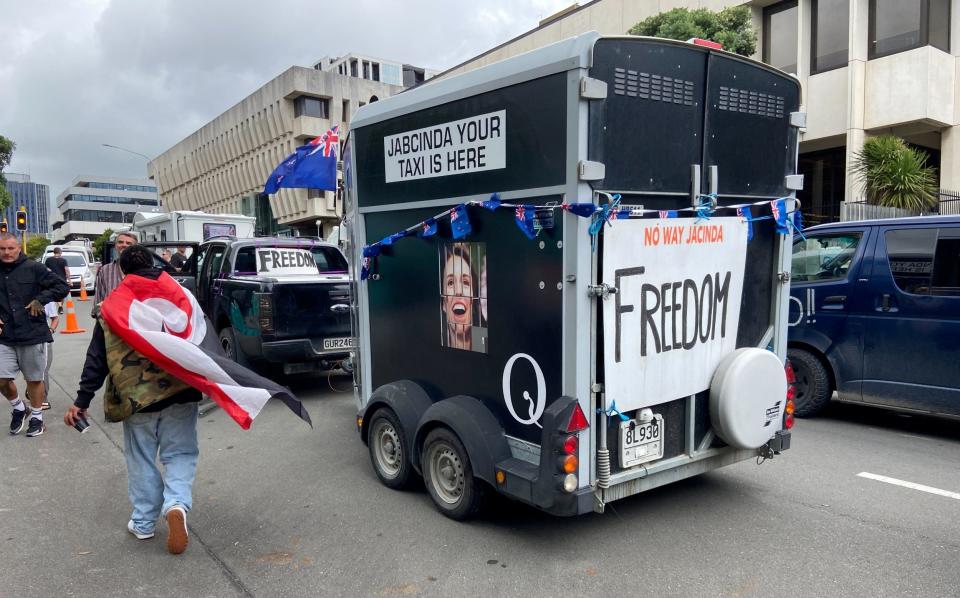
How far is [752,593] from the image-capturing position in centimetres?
342

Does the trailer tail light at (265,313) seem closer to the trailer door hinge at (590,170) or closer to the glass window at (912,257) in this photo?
the trailer door hinge at (590,170)

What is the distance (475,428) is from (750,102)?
2.59m

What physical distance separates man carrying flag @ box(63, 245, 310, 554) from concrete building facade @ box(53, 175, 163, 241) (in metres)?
128

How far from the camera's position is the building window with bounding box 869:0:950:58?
15938mm

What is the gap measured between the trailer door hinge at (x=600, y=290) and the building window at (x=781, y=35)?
1747cm

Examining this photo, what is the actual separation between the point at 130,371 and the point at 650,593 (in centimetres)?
312

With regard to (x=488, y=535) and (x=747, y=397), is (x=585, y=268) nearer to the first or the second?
(x=747, y=397)

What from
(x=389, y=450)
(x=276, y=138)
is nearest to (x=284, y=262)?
(x=389, y=450)

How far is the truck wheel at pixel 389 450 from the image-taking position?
4773mm

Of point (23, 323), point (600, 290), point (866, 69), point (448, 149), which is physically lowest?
point (23, 323)

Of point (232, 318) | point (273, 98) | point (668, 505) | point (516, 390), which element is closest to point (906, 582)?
point (668, 505)

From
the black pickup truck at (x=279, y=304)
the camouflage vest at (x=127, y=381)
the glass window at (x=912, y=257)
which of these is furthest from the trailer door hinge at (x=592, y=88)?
the black pickup truck at (x=279, y=304)

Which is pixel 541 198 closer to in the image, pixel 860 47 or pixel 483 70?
pixel 483 70

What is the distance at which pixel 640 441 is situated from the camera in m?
3.94
